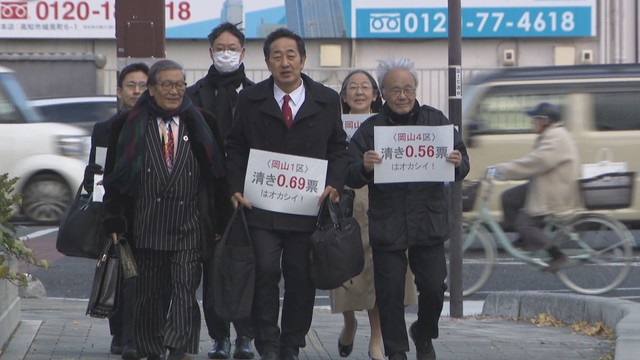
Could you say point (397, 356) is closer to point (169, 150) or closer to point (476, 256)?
point (169, 150)

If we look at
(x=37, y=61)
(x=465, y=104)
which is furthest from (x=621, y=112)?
(x=37, y=61)

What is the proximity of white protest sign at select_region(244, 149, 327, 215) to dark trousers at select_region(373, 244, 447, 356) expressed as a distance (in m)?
0.53

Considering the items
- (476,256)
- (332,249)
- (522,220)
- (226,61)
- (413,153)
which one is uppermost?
(226,61)

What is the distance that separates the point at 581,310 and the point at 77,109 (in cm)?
1101

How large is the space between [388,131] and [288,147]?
1.81ft

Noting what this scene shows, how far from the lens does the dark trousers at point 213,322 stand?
7469 mm

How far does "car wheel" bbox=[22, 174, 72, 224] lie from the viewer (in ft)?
61.6

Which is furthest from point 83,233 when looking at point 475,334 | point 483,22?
point 483,22

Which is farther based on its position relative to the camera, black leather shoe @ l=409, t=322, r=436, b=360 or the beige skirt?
the beige skirt

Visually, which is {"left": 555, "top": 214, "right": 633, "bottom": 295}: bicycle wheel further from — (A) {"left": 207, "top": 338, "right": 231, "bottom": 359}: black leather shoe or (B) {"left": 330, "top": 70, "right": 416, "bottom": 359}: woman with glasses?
(A) {"left": 207, "top": 338, "right": 231, "bottom": 359}: black leather shoe

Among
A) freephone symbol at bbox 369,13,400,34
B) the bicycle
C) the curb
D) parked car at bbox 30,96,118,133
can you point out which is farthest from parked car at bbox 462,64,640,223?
freephone symbol at bbox 369,13,400,34

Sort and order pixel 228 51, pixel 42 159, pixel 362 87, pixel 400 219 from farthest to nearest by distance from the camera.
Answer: pixel 42 159 < pixel 362 87 < pixel 228 51 < pixel 400 219

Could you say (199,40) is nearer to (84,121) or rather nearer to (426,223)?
(84,121)

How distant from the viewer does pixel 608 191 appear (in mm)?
14086
